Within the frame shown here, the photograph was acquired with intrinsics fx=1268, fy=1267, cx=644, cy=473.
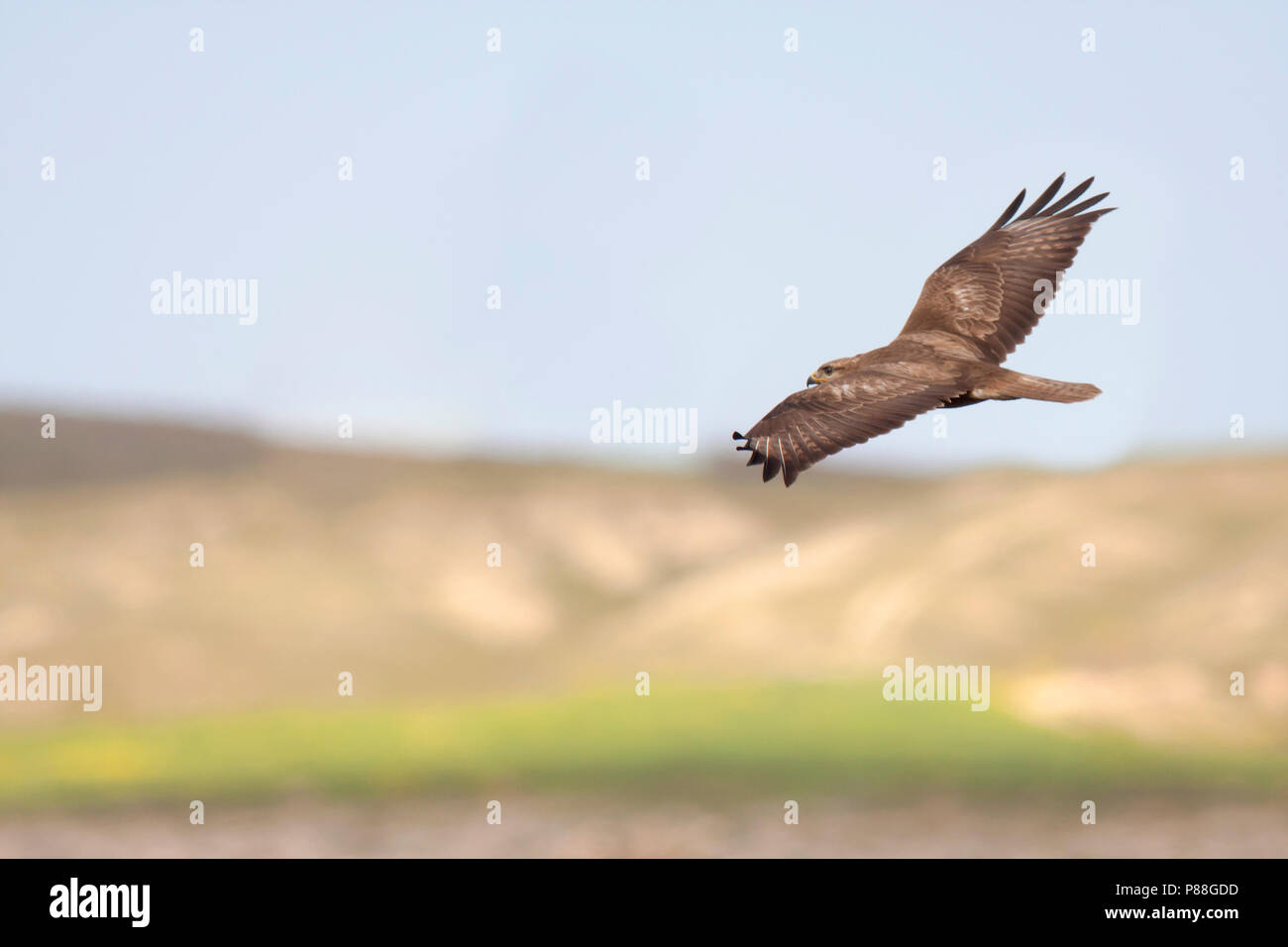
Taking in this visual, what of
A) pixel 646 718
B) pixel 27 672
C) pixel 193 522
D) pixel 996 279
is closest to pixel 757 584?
pixel 646 718

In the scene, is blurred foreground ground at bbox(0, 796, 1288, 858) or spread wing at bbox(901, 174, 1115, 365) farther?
blurred foreground ground at bbox(0, 796, 1288, 858)

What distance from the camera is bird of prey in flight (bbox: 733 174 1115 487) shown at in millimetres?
7680

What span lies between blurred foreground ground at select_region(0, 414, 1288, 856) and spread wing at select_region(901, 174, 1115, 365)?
20954mm

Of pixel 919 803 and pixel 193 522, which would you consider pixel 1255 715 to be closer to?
pixel 919 803

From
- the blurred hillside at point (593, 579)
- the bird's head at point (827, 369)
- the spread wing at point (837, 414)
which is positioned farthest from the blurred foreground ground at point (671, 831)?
the spread wing at point (837, 414)

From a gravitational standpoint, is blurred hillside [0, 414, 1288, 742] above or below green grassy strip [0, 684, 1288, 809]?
above

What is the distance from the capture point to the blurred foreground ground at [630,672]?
30359mm

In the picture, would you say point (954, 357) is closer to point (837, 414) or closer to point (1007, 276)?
point (837, 414)

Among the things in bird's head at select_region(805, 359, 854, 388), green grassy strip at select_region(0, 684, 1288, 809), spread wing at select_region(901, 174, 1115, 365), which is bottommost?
green grassy strip at select_region(0, 684, 1288, 809)

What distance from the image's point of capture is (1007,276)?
10.7 m

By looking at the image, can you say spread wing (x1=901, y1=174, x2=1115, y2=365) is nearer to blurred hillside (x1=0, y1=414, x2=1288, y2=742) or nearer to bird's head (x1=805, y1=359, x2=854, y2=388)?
bird's head (x1=805, y1=359, x2=854, y2=388)

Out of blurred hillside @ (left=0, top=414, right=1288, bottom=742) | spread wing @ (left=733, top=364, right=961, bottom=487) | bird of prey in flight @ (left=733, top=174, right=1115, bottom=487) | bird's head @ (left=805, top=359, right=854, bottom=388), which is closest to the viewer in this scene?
spread wing @ (left=733, top=364, right=961, bottom=487)

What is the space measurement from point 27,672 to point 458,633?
11.5 m

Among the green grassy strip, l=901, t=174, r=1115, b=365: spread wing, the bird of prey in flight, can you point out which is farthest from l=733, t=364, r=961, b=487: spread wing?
the green grassy strip
